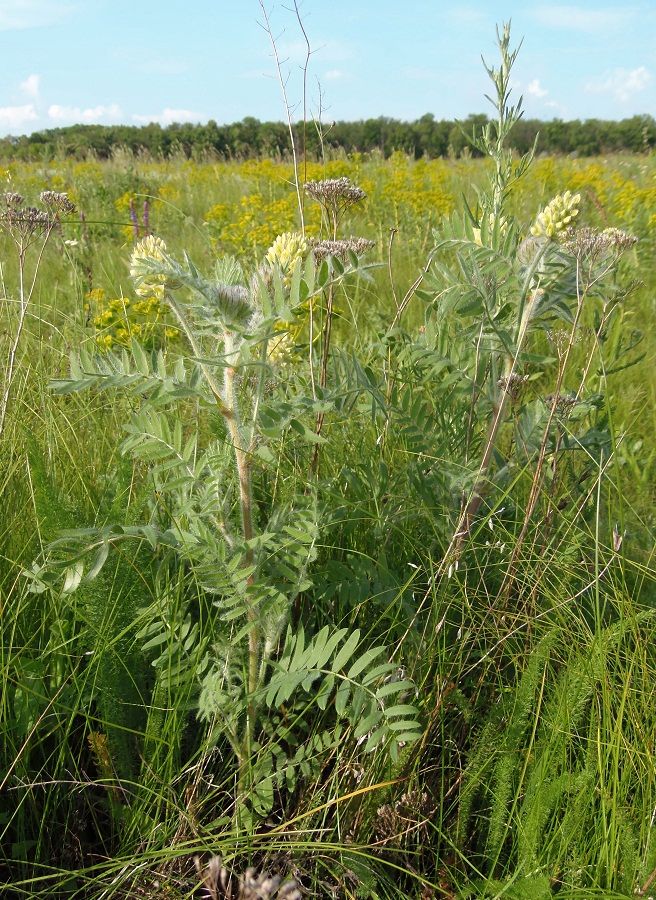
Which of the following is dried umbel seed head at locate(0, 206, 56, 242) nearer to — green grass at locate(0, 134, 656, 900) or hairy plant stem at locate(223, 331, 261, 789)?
green grass at locate(0, 134, 656, 900)

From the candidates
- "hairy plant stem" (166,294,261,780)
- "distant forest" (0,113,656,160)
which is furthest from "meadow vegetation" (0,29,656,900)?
"distant forest" (0,113,656,160)

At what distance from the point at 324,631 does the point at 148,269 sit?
0.59 m

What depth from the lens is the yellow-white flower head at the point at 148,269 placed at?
1.07 m

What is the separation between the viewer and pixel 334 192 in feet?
5.31

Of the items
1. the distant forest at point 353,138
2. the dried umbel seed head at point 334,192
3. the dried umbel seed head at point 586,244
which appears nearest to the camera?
the dried umbel seed head at point 586,244

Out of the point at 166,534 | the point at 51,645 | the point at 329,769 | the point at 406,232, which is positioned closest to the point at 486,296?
the point at 166,534

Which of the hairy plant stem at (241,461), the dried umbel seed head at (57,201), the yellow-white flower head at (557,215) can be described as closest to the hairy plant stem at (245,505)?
the hairy plant stem at (241,461)

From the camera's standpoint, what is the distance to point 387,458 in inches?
73.5

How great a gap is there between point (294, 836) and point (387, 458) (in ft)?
3.00

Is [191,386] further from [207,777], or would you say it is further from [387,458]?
[387,458]

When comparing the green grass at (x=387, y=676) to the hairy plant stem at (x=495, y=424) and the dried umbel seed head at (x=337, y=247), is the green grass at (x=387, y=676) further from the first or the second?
the dried umbel seed head at (x=337, y=247)

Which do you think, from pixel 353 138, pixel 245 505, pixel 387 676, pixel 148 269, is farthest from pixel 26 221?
pixel 353 138

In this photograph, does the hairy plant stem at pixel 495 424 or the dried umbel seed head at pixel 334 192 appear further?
the dried umbel seed head at pixel 334 192

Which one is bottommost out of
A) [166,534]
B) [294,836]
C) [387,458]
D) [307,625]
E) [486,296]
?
[294,836]
